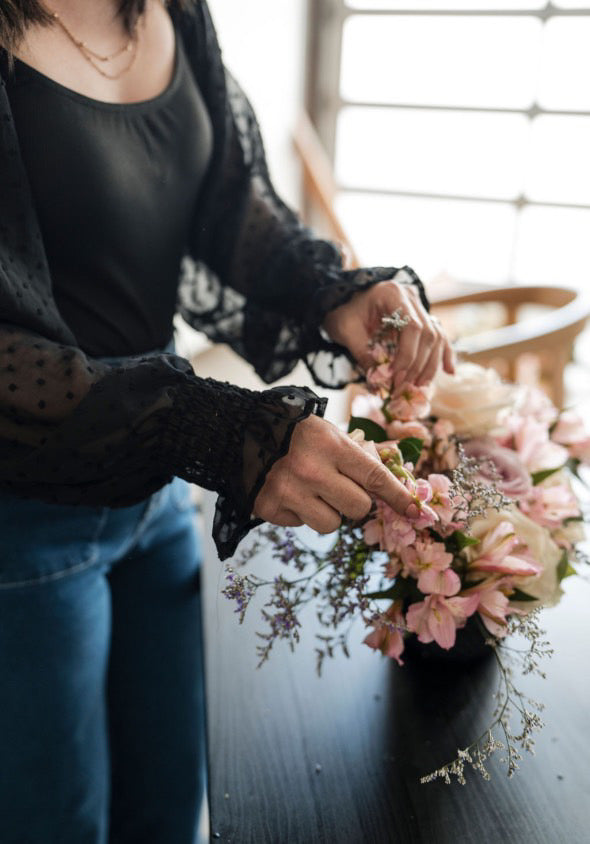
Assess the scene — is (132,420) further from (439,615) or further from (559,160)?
(559,160)

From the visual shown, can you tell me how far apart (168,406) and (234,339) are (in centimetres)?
45

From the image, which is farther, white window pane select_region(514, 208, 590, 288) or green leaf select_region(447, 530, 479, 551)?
white window pane select_region(514, 208, 590, 288)

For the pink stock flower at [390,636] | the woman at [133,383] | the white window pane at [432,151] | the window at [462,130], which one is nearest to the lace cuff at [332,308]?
the woman at [133,383]

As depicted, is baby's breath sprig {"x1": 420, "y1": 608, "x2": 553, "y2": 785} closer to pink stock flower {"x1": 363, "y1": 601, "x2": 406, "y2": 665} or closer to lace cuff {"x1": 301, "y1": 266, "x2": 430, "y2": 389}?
pink stock flower {"x1": 363, "y1": 601, "x2": 406, "y2": 665}

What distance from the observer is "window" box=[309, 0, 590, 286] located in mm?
2846

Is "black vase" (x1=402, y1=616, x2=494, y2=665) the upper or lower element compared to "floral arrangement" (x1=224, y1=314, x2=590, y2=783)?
lower

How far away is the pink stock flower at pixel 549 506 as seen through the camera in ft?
2.36

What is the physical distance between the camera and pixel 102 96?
79cm

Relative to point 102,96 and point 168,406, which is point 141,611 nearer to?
point 168,406

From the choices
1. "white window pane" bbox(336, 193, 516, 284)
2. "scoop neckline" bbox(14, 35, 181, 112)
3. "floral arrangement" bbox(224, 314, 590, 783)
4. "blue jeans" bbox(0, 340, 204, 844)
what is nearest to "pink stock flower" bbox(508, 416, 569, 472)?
"floral arrangement" bbox(224, 314, 590, 783)

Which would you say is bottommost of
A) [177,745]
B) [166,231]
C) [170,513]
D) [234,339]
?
[177,745]

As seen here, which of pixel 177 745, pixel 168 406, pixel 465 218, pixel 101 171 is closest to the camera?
pixel 168 406

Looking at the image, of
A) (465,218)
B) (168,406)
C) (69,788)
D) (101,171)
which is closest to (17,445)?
(168,406)

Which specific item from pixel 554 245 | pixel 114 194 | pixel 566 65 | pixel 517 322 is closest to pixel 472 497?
pixel 114 194
